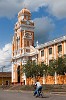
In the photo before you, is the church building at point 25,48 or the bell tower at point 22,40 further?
the bell tower at point 22,40

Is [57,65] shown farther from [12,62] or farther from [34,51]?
[12,62]

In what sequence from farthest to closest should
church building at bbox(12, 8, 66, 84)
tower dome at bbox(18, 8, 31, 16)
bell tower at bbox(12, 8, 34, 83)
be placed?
tower dome at bbox(18, 8, 31, 16), bell tower at bbox(12, 8, 34, 83), church building at bbox(12, 8, 66, 84)

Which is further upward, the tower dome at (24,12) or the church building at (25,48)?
the tower dome at (24,12)

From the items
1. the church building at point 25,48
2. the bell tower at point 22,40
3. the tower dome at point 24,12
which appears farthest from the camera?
the tower dome at point 24,12

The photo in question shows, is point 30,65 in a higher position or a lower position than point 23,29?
lower

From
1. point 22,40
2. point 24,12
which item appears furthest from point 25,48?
point 24,12

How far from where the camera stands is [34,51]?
243 feet

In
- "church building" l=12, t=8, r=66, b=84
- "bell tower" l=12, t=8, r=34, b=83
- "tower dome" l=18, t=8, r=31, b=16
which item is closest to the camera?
"church building" l=12, t=8, r=66, b=84

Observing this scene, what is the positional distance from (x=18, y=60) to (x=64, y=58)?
27.6 m

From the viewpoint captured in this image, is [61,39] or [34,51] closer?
[61,39]

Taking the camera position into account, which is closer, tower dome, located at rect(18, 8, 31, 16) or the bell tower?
the bell tower

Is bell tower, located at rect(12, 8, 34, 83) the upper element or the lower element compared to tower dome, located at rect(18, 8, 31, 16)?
lower

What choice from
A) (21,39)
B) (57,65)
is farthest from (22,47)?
(57,65)

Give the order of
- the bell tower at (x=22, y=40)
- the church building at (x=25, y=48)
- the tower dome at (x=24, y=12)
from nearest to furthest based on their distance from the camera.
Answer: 1. the church building at (x=25, y=48)
2. the bell tower at (x=22, y=40)
3. the tower dome at (x=24, y=12)
